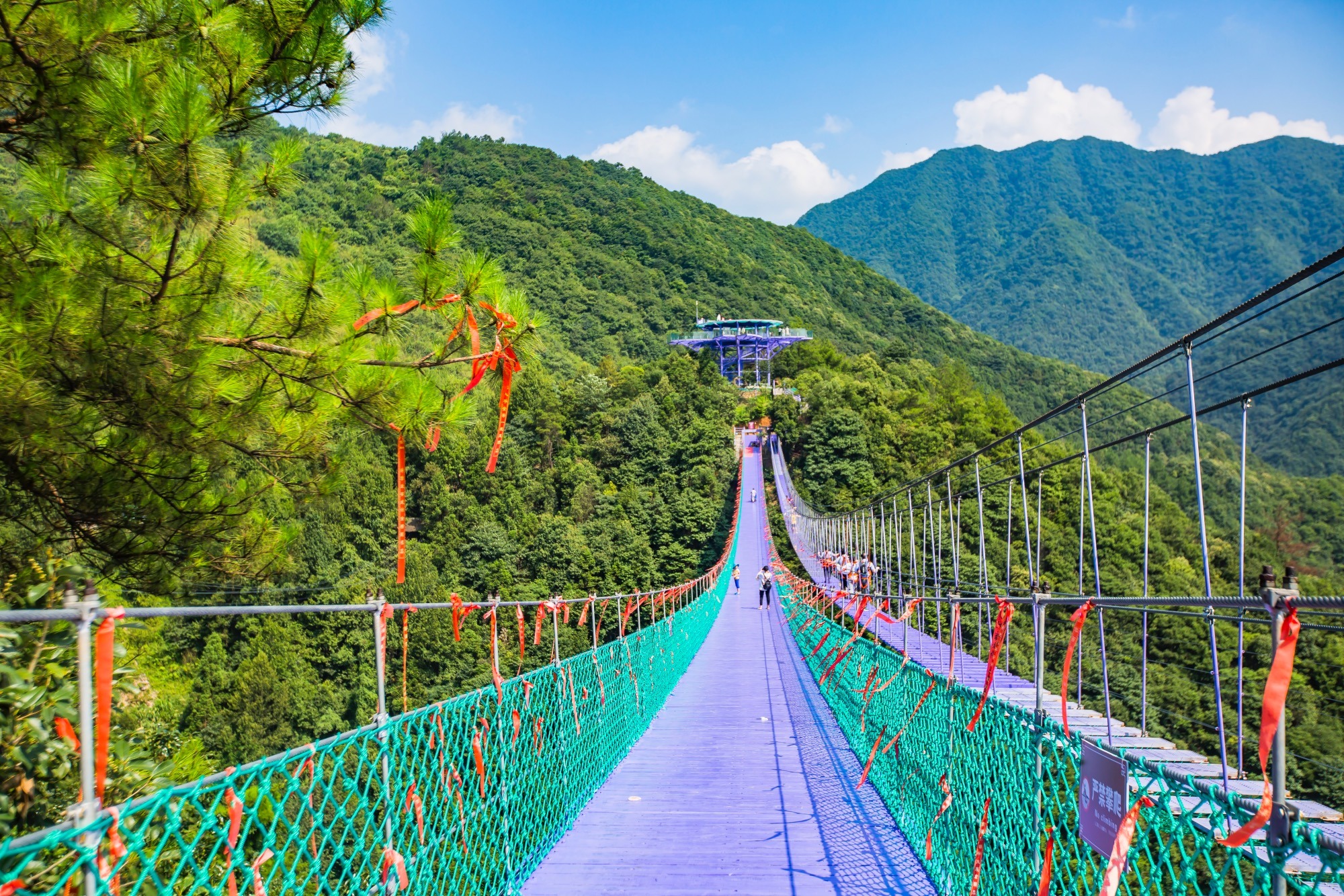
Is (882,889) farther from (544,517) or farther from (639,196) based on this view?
(639,196)

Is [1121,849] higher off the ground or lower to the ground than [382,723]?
lower

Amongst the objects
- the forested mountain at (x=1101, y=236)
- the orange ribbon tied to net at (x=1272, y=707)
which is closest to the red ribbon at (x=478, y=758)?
the orange ribbon tied to net at (x=1272, y=707)

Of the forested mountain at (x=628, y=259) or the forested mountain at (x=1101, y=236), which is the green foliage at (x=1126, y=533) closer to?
the forested mountain at (x=1101, y=236)

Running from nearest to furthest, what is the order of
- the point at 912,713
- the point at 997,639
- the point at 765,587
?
the point at 997,639 → the point at 912,713 → the point at 765,587

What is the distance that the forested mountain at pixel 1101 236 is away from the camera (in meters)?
83.9

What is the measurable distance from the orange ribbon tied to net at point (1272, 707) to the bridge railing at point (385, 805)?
1.28m

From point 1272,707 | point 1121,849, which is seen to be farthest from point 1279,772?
point 1121,849

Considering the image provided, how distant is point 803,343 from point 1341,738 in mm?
44152

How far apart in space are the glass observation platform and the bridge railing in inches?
2202

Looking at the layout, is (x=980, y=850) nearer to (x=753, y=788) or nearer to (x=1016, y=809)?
(x=1016, y=809)

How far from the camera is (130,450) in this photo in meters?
3.44

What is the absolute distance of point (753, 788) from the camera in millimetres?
4375

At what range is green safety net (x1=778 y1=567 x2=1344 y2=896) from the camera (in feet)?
4.27

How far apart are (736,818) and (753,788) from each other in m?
0.54
